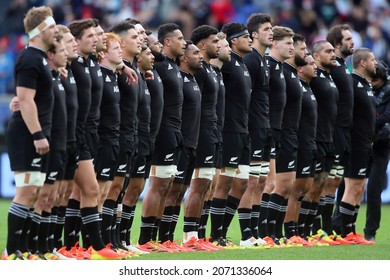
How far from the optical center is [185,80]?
14.1 meters

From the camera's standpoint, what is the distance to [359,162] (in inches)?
630

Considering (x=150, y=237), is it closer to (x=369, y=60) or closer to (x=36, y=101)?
(x=36, y=101)

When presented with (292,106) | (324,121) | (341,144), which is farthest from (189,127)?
(341,144)

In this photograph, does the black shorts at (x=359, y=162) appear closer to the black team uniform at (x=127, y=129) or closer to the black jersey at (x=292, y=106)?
the black jersey at (x=292, y=106)

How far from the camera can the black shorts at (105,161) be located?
1255 cm

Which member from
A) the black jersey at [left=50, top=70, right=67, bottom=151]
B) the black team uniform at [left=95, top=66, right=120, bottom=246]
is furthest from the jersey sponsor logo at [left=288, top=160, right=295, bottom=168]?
the black jersey at [left=50, top=70, right=67, bottom=151]

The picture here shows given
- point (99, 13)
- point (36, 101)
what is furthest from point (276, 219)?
point (99, 13)

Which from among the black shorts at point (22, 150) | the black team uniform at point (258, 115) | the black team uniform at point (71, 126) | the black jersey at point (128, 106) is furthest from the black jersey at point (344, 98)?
the black shorts at point (22, 150)

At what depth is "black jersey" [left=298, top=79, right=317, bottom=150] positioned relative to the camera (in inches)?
608

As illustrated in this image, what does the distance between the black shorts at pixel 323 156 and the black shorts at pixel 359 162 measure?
38 cm

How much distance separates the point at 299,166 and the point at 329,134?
0.67 meters

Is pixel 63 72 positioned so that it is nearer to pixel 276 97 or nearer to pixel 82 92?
pixel 82 92

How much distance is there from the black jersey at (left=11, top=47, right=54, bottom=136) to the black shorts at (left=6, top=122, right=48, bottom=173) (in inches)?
3.8

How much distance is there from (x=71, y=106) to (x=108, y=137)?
0.91 meters
